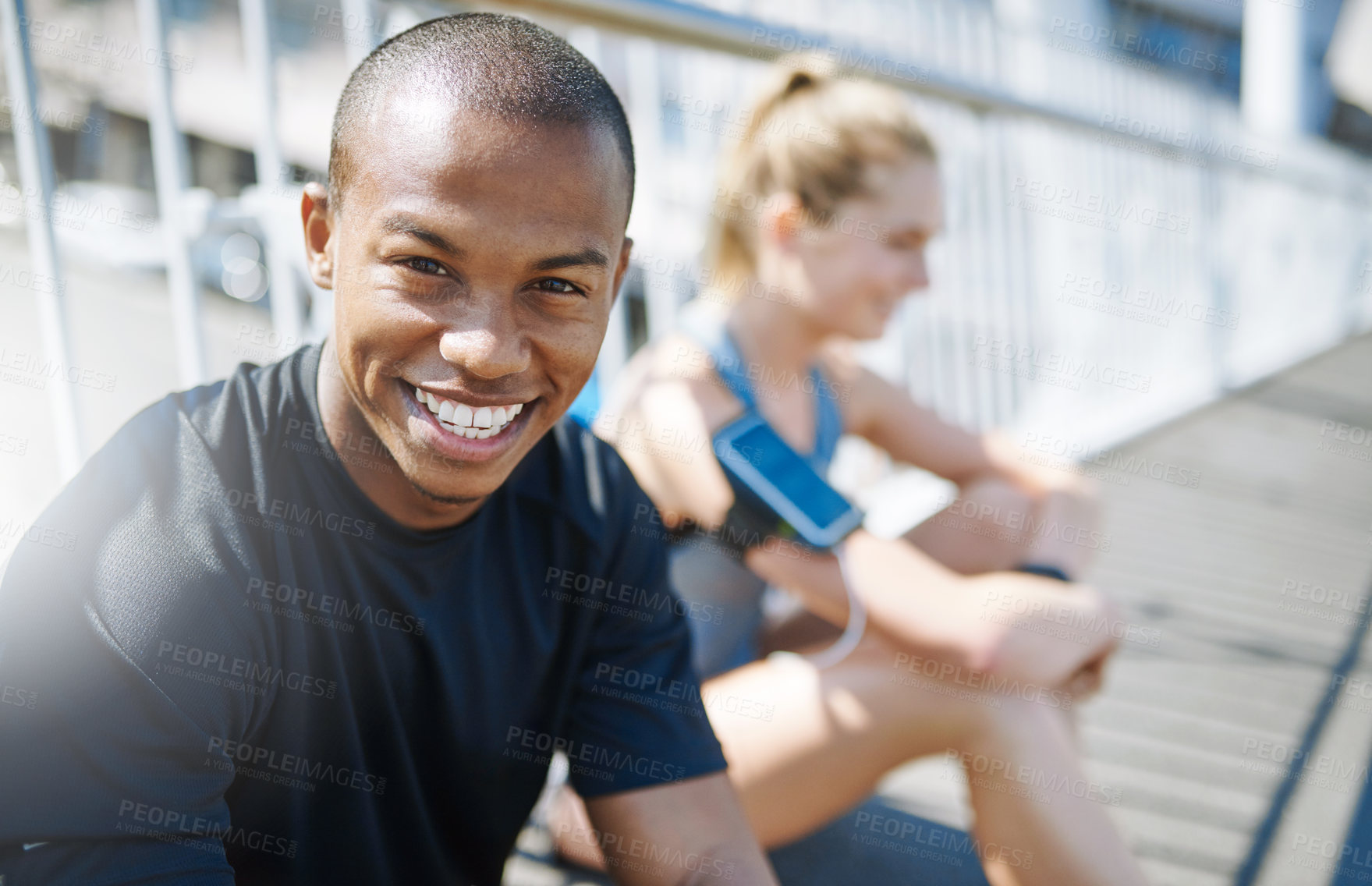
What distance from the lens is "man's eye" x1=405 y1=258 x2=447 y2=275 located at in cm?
108

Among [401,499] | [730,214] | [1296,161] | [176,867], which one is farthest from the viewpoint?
[1296,161]

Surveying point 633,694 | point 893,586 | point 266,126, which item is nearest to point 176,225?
point 266,126

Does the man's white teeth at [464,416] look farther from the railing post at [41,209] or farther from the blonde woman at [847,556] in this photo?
the railing post at [41,209]

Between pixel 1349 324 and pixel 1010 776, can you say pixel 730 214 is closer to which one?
pixel 1010 776

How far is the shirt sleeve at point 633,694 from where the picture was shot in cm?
139

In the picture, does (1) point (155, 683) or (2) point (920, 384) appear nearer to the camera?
(1) point (155, 683)

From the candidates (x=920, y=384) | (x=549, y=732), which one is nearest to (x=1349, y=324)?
(x=920, y=384)

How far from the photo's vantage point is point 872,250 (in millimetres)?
2232

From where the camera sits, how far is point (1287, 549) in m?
4.45

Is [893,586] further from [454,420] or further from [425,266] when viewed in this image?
[425,266]

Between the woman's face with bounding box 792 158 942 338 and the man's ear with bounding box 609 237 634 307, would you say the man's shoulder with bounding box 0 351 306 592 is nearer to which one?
the man's ear with bounding box 609 237 634 307

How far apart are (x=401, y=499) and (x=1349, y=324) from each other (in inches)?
499

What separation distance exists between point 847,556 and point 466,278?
994 mm

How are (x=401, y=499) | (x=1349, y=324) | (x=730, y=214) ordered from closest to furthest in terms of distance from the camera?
1. (x=401, y=499)
2. (x=730, y=214)
3. (x=1349, y=324)
